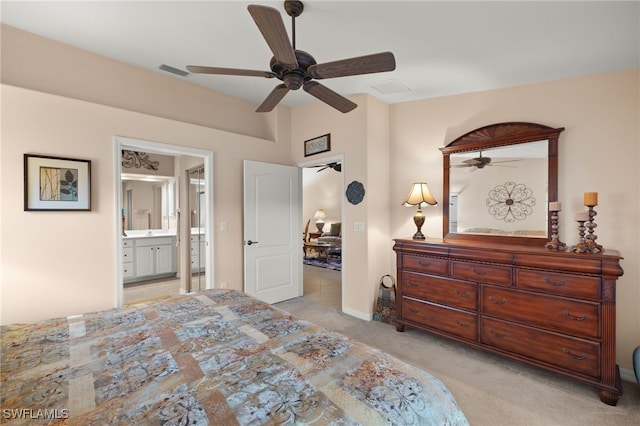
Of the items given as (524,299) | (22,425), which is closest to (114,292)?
(22,425)

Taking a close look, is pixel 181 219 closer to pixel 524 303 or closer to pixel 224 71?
pixel 224 71

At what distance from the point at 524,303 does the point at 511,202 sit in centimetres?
100

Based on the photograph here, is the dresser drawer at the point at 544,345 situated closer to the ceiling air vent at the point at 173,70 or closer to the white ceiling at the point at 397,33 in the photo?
the white ceiling at the point at 397,33

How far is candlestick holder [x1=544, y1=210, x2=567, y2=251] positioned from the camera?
2.35m

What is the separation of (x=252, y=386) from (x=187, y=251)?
402cm

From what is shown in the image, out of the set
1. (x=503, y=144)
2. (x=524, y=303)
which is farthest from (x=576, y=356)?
(x=503, y=144)

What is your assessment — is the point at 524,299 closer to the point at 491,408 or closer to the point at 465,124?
the point at 491,408

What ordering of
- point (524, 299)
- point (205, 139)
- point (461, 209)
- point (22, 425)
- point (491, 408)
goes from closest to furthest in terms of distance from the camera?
point (22, 425) < point (491, 408) < point (524, 299) < point (461, 209) < point (205, 139)

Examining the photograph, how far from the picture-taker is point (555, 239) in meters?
2.42

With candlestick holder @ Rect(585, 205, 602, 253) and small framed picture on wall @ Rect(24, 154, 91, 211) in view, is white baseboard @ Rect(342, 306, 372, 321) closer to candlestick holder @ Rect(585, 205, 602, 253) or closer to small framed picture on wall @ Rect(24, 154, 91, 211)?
candlestick holder @ Rect(585, 205, 602, 253)

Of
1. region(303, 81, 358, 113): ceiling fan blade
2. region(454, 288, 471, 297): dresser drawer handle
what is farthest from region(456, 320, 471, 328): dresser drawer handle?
region(303, 81, 358, 113): ceiling fan blade

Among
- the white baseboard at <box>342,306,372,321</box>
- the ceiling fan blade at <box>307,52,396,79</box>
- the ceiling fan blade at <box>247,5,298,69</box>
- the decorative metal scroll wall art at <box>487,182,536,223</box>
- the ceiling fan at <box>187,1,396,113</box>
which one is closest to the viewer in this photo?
the ceiling fan blade at <box>247,5,298,69</box>

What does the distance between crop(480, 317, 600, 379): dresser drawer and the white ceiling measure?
87.4 inches

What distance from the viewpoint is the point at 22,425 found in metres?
0.81
